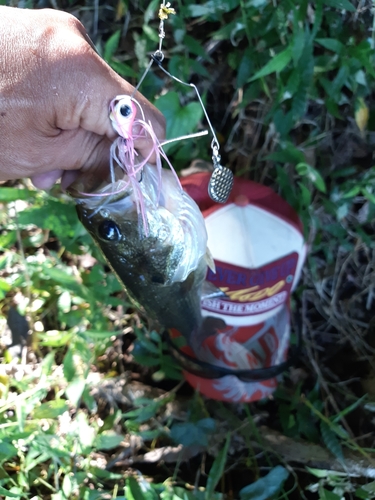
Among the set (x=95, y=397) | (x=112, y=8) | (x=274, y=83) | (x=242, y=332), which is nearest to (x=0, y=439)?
(x=95, y=397)

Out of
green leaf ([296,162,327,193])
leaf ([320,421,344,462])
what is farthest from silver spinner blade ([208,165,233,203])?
leaf ([320,421,344,462])

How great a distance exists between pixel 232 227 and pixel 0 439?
1.00 m

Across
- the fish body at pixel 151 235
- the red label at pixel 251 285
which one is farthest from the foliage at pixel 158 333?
the fish body at pixel 151 235

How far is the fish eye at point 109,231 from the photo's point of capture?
1003 millimetres

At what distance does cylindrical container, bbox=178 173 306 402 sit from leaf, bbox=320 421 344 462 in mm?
305

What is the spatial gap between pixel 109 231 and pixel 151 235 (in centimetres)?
10

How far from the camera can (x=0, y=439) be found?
4.48 feet

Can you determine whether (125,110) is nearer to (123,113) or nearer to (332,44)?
(123,113)

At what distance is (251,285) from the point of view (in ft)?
4.98

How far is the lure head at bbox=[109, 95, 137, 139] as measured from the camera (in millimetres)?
903

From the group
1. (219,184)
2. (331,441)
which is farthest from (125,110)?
(331,441)

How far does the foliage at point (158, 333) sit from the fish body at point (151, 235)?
0.49 metres

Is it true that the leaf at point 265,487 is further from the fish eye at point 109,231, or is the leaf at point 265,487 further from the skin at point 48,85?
the skin at point 48,85

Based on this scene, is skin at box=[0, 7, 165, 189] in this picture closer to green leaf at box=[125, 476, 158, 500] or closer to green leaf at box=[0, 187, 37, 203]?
green leaf at box=[0, 187, 37, 203]
